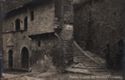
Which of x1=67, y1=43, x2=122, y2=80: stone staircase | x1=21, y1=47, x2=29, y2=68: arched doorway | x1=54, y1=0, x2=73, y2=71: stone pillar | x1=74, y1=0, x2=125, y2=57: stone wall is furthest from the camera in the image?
x1=21, y1=47, x2=29, y2=68: arched doorway

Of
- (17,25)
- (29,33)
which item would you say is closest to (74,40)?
(29,33)

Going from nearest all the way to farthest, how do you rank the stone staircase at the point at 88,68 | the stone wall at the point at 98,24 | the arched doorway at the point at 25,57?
the stone staircase at the point at 88,68 < the stone wall at the point at 98,24 < the arched doorway at the point at 25,57

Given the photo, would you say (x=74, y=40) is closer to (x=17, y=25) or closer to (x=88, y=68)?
(x=88, y=68)

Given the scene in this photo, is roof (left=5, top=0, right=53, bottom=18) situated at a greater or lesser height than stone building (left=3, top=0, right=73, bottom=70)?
greater

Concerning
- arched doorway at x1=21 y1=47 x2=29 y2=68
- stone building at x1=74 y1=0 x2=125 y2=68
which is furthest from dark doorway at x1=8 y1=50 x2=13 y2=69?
stone building at x1=74 y1=0 x2=125 y2=68

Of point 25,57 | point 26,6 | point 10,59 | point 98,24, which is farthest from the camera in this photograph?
point 10,59

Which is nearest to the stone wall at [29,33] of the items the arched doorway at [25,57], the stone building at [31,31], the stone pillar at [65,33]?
the stone building at [31,31]

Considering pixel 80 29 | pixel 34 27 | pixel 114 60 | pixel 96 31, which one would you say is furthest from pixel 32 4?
pixel 114 60

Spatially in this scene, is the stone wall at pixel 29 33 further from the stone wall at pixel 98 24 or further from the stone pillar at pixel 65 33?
the stone wall at pixel 98 24

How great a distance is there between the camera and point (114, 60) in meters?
17.5

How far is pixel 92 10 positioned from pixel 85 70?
205 inches

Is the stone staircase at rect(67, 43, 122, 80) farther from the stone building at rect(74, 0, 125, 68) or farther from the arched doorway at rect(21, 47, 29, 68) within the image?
the arched doorway at rect(21, 47, 29, 68)

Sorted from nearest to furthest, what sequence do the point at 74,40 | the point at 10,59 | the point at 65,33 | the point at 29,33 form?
the point at 65,33
the point at 74,40
the point at 29,33
the point at 10,59

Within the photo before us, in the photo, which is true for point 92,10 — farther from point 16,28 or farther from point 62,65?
point 16,28
